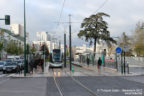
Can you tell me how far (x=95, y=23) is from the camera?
7531 centimetres

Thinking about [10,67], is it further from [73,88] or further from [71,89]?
[71,89]

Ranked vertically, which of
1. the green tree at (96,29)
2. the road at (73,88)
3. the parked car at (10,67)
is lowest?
the road at (73,88)

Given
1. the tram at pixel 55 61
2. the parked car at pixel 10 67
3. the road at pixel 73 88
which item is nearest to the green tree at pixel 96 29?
the tram at pixel 55 61

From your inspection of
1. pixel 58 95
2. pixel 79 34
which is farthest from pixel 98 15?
pixel 58 95

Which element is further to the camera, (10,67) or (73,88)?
(10,67)

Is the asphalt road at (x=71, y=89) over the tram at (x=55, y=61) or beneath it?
beneath

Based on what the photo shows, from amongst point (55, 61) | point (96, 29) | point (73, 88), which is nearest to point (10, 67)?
point (55, 61)

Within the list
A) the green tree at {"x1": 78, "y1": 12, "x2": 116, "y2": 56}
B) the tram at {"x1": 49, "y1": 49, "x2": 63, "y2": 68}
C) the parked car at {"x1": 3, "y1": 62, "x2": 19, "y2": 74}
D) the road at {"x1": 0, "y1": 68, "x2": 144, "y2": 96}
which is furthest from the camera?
the green tree at {"x1": 78, "y1": 12, "x2": 116, "y2": 56}

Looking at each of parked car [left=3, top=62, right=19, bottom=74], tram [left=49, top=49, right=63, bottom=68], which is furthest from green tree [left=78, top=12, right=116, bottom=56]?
parked car [left=3, top=62, right=19, bottom=74]

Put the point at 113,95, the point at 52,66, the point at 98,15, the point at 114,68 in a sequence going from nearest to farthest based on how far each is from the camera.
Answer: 1. the point at 113,95
2. the point at 114,68
3. the point at 52,66
4. the point at 98,15

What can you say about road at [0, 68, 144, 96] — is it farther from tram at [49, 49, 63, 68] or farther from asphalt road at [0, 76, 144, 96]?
tram at [49, 49, 63, 68]

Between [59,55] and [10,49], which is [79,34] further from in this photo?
[10,49]

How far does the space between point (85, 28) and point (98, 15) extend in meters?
4.91

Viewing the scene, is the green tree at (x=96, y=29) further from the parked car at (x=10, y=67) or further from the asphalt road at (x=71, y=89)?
the asphalt road at (x=71, y=89)
